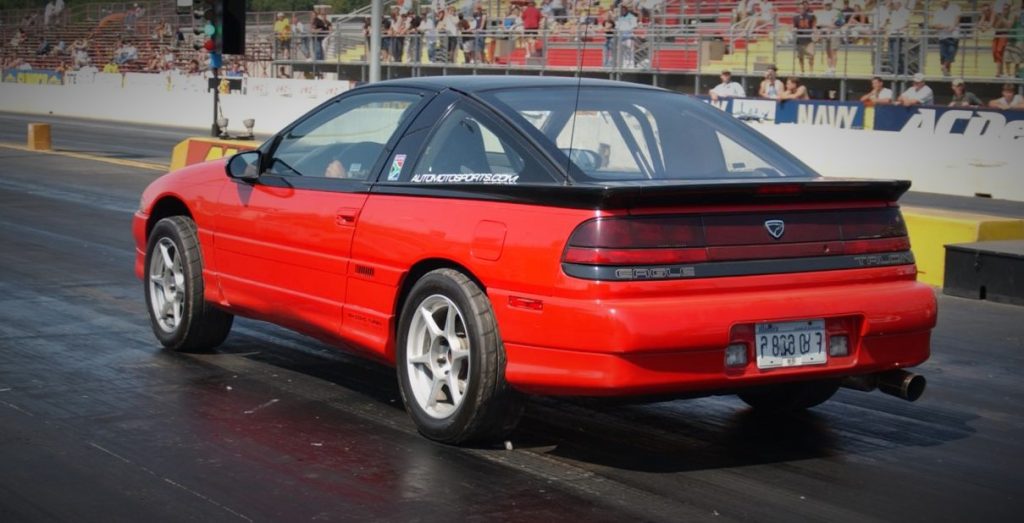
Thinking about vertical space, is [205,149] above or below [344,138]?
below

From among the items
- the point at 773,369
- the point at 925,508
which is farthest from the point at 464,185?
the point at 925,508

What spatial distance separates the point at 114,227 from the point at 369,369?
304 inches

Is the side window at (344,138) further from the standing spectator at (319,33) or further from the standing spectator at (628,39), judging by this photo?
the standing spectator at (319,33)

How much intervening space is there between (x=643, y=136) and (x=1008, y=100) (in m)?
17.5

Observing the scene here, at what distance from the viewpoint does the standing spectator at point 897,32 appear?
2461cm

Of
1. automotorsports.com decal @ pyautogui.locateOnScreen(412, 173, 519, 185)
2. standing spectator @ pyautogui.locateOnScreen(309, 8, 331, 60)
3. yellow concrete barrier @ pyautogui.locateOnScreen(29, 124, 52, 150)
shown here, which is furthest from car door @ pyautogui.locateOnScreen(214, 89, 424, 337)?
standing spectator @ pyautogui.locateOnScreen(309, 8, 331, 60)

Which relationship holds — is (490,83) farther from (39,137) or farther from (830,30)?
(39,137)

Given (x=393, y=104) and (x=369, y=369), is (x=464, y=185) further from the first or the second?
(x=369, y=369)

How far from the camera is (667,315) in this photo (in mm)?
5016

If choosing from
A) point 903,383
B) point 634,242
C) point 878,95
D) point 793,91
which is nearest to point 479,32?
point 793,91

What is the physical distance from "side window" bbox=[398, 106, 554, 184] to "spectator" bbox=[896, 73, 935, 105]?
18.9 metres

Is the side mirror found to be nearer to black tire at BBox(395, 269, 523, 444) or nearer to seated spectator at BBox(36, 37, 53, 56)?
black tire at BBox(395, 269, 523, 444)

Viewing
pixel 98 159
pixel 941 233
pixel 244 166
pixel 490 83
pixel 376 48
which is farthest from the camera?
pixel 98 159

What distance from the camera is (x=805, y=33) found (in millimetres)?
26562
